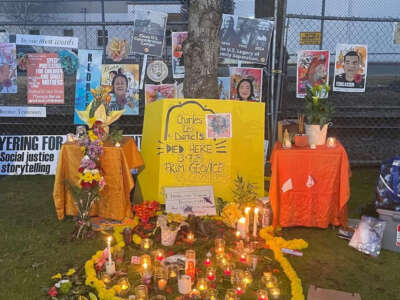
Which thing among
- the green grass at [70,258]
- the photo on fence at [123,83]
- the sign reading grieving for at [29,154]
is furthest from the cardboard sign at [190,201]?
the sign reading grieving for at [29,154]

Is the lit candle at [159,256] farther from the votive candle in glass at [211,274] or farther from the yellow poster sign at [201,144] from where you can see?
the yellow poster sign at [201,144]

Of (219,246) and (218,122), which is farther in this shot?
(218,122)

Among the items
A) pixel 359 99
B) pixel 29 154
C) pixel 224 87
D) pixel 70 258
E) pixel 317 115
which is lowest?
pixel 70 258

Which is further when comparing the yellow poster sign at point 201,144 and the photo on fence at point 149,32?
the photo on fence at point 149,32

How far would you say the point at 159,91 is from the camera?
643 cm

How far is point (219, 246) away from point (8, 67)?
185 inches

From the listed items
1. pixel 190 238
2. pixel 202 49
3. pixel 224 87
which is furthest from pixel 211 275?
pixel 224 87

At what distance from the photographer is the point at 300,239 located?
4215 millimetres

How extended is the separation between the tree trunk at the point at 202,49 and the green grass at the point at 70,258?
229 cm

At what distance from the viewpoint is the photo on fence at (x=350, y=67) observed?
6.11 m

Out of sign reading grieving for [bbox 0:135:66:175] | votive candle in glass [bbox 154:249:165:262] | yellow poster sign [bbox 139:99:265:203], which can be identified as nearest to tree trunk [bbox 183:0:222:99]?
yellow poster sign [bbox 139:99:265:203]

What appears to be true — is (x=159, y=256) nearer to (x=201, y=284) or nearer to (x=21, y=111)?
(x=201, y=284)

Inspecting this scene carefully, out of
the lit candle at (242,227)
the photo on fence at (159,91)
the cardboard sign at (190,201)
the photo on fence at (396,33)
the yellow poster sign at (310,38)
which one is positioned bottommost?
the lit candle at (242,227)

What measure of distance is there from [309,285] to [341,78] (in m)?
3.81
